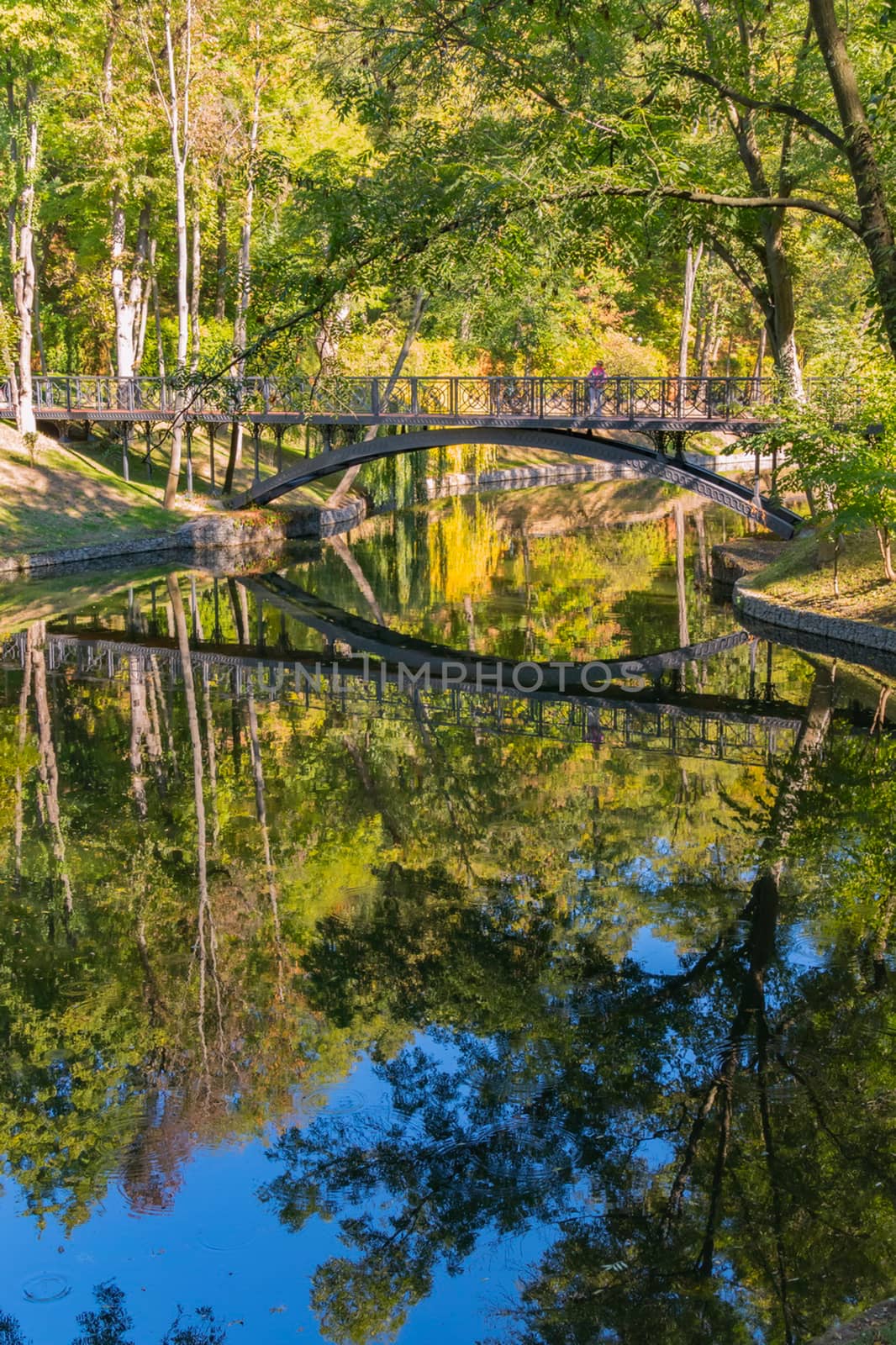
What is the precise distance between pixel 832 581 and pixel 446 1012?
15477 mm

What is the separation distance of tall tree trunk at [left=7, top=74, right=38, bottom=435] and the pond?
1574 centimetres

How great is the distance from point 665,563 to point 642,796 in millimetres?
19506

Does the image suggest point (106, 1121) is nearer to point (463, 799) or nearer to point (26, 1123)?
point (26, 1123)

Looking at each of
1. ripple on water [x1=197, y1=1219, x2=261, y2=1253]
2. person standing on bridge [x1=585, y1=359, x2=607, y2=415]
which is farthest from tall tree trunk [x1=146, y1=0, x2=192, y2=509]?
ripple on water [x1=197, y1=1219, x2=261, y2=1253]

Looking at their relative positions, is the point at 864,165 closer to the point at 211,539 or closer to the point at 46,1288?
the point at 46,1288

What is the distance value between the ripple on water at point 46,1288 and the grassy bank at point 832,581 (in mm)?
16453

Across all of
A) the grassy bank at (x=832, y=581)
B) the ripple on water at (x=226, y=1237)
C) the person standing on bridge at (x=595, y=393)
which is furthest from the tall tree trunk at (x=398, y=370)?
the ripple on water at (x=226, y=1237)

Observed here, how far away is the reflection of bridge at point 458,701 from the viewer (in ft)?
53.7

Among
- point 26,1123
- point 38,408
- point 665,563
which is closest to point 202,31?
point 38,408

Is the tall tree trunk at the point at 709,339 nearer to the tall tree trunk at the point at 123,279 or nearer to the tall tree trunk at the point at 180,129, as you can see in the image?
the tall tree trunk at the point at 123,279

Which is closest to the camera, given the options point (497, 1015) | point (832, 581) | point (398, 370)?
point (497, 1015)

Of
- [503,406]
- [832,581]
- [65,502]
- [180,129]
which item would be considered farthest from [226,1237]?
[180,129]

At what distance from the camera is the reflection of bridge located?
53.7 ft

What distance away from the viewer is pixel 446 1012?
9312mm
